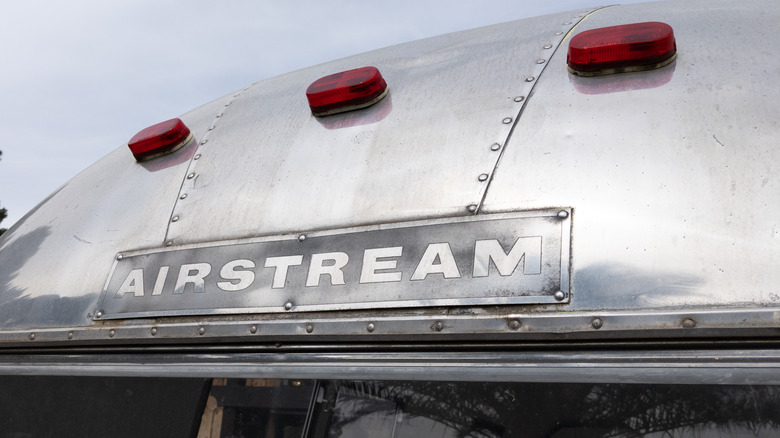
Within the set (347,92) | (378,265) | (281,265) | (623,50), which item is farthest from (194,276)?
(623,50)

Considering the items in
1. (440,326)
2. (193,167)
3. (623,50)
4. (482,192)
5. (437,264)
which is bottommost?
(440,326)

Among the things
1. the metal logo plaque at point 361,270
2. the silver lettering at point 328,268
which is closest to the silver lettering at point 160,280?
the metal logo plaque at point 361,270

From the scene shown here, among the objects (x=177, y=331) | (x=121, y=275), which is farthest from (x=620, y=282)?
(x=121, y=275)

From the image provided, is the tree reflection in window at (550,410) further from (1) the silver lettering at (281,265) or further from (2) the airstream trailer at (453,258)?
(1) the silver lettering at (281,265)

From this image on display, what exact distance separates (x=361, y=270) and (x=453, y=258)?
0.19m

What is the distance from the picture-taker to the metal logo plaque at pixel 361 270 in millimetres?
1282

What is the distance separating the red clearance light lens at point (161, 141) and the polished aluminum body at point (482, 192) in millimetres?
32

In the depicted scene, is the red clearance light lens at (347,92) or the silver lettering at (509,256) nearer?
the silver lettering at (509,256)

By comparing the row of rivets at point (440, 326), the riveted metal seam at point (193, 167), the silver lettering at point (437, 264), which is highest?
the riveted metal seam at point (193, 167)

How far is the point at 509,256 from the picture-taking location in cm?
130

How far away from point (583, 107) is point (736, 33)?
1.29 feet

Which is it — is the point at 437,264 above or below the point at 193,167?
below

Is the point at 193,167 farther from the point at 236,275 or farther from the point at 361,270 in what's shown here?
the point at 361,270

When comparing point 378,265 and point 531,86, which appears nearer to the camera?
point 378,265
